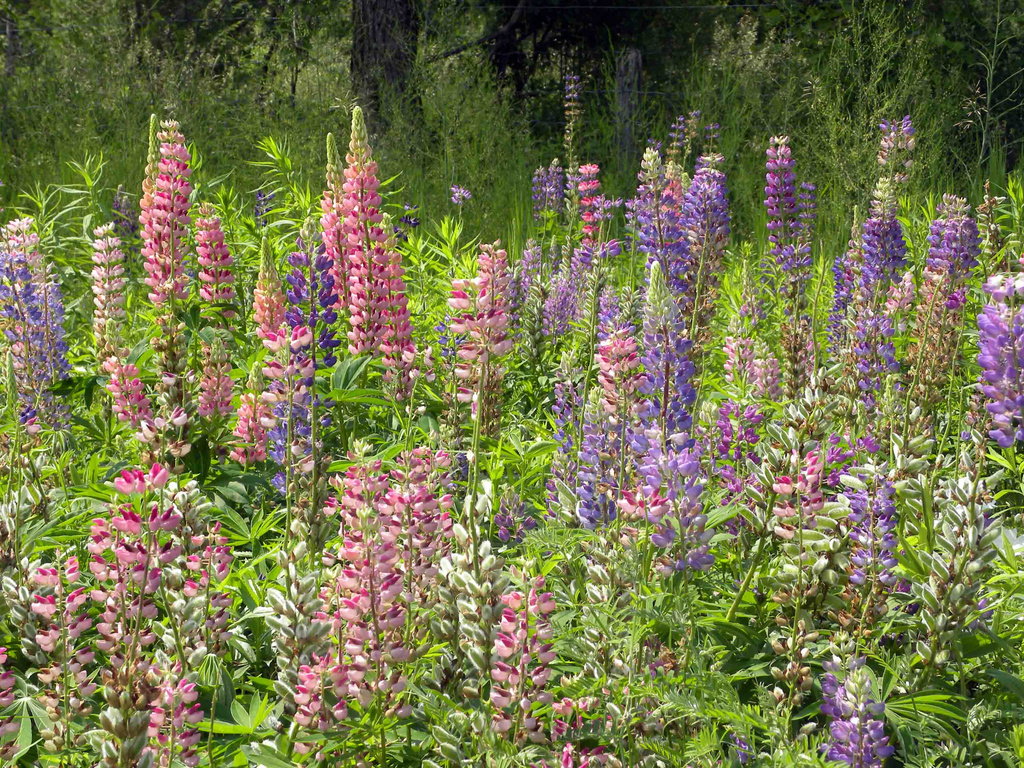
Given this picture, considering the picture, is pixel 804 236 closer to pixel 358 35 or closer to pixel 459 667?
pixel 459 667

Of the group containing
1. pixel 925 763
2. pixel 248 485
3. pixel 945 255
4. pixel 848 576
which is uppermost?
pixel 945 255

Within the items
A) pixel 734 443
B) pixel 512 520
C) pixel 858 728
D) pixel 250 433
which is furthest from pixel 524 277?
pixel 858 728

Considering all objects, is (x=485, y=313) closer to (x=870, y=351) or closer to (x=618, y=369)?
(x=618, y=369)

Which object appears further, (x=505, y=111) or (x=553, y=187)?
(x=505, y=111)

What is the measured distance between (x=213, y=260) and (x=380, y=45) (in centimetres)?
693

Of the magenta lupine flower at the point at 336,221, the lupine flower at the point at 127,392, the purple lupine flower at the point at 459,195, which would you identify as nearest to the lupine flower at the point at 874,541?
the magenta lupine flower at the point at 336,221

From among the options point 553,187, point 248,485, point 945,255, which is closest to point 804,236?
point 945,255

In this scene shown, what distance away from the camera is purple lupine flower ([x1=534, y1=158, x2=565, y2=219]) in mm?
6898

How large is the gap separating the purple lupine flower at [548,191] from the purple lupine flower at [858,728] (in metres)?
5.17

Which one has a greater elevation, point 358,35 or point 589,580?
point 358,35

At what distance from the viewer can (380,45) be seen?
10.0 metres

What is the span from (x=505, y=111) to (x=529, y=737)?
7.70 metres

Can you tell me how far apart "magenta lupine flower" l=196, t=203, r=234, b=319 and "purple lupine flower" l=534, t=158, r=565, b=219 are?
3.13 m

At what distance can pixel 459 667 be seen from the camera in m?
1.85
